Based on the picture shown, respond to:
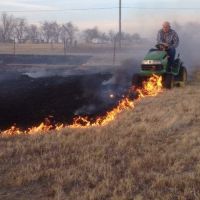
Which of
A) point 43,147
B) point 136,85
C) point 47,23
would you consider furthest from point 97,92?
point 47,23

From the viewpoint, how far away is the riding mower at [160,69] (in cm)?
1706

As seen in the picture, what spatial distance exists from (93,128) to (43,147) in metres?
1.71

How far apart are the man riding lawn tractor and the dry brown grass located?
626 cm

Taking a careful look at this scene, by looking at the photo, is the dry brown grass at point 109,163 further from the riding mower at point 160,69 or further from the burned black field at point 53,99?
the riding mower at point 160,69

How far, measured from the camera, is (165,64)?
17.2 metres

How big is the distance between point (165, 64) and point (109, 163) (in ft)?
32.5

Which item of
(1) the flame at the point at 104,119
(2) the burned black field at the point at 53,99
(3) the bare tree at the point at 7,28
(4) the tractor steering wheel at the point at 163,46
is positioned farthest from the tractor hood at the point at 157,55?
(3) the bare tree at the point at 7,28

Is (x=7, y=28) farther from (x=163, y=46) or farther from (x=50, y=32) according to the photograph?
(x=163, y=46)

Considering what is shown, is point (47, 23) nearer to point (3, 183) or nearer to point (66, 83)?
A: point (66, 83)

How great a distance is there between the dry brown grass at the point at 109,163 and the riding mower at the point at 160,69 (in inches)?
243

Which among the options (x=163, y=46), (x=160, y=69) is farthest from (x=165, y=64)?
(x=163, y=46)

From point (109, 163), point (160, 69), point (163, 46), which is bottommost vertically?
point (109, 163)

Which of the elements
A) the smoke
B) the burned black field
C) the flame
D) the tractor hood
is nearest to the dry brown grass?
the flame

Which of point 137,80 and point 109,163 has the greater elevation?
point 137,80
